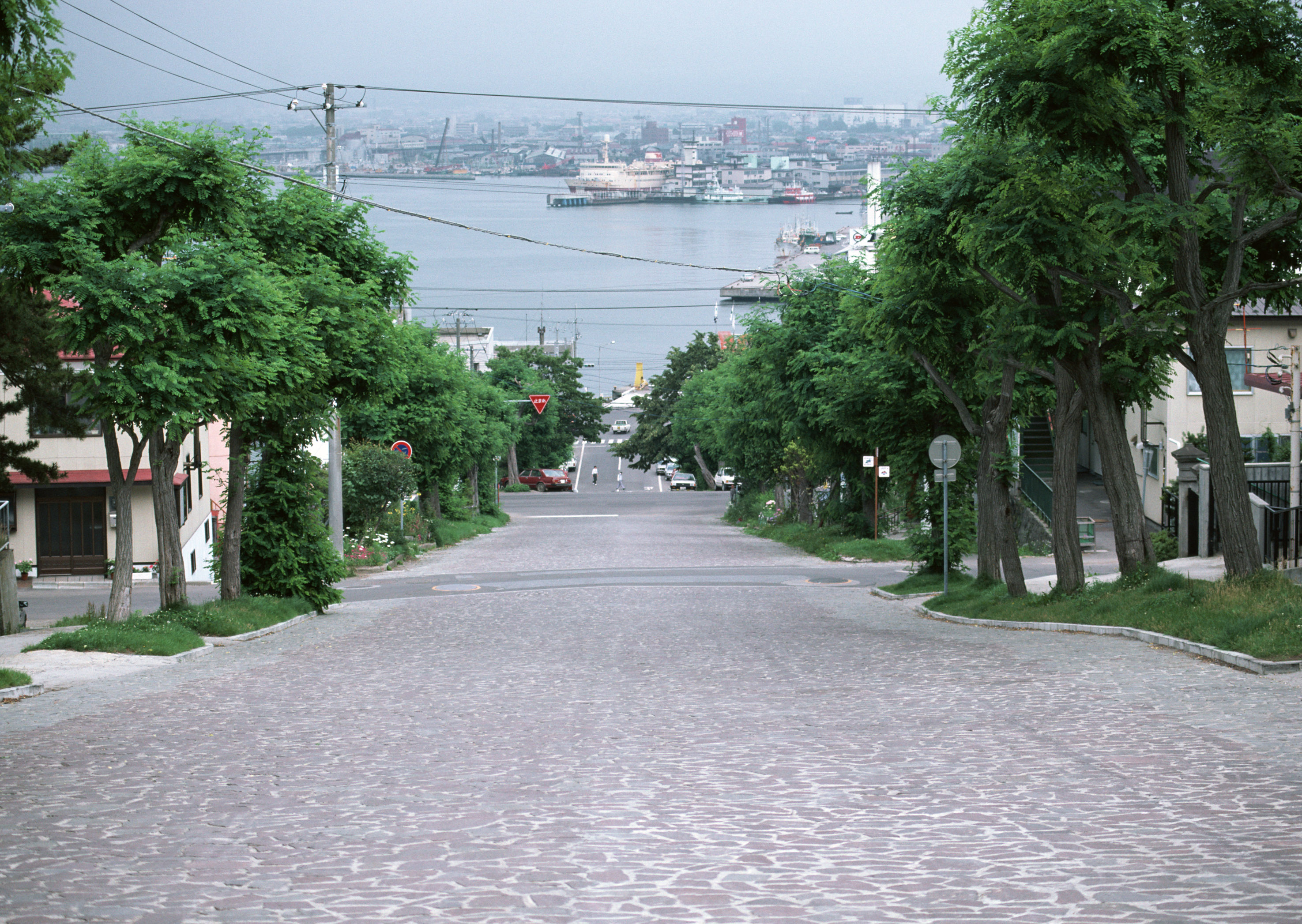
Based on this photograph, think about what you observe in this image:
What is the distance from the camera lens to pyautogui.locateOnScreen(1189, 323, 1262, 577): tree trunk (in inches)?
713

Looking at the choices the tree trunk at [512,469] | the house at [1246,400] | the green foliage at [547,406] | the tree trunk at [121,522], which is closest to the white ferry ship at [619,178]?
the green foliage at [547,406]

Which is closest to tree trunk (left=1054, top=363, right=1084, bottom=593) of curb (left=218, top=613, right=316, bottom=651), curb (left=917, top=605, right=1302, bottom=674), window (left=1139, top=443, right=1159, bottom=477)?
curb (left=917, top=605, right=1302, bottom=674)

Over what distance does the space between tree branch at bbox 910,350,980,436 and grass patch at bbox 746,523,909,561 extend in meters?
11.3

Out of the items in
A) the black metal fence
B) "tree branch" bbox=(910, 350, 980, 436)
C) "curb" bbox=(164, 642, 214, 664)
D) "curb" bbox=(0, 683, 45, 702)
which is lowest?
"curb" bbox=(164, 642, 214, 664)

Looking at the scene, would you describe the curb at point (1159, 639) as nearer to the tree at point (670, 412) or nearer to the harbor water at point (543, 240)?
the harbor water at point (543, 240)

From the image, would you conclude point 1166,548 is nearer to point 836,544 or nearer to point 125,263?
point 836,544

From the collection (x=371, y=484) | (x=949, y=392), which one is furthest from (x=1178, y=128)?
(x=371, y=484)

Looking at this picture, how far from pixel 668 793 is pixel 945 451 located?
731 inches

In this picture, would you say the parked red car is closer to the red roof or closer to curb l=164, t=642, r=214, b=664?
the red roof

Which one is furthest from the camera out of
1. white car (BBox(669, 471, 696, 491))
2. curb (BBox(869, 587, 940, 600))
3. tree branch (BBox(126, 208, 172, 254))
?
white car (BBox(669, 471, 696, 491))

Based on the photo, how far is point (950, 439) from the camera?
26.5m

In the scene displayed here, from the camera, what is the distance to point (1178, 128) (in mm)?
18516

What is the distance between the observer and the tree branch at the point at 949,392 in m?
25.1

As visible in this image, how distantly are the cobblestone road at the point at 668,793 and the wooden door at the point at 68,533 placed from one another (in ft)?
82.6
